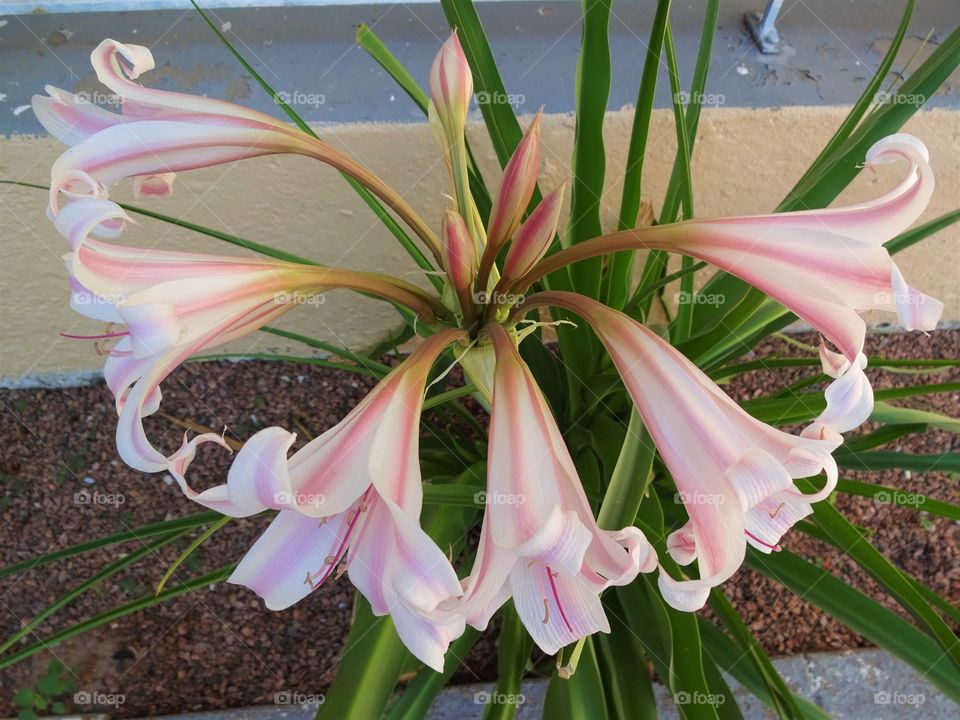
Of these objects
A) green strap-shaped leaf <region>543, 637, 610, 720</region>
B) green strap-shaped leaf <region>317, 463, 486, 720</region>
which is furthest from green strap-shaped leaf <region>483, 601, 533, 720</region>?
green strap-shaped leaf <region>317, 463, 486, 720</region>

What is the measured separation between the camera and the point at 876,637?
→ 0.76 meters

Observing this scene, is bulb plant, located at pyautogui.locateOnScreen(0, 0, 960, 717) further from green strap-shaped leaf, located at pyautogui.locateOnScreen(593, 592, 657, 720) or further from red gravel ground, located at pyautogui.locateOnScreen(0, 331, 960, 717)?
red gravel ground, located at pyautogui.locateOnScreen(0, 331, 960, 717)

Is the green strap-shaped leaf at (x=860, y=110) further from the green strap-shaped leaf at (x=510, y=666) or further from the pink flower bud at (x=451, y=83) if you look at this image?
the green strap-shaped leaf at (x=510, y=666)

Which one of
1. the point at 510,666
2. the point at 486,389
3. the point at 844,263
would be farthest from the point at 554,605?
the point at 510,666

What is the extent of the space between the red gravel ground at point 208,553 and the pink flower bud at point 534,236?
30.6 inches

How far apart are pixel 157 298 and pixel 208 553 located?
36.0 inches

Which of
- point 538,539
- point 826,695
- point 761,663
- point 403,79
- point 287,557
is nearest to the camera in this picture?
point 538,539

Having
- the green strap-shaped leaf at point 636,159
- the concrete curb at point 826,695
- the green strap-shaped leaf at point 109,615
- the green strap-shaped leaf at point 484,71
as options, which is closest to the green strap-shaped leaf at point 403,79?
the green strap-shaped leaf at point 484,71

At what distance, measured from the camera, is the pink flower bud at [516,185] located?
60cm

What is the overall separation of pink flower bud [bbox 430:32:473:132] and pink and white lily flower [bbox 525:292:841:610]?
0.28 metres

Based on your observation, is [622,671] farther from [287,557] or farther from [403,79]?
[403,79]

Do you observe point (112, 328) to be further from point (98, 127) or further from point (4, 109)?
point (4, 109)

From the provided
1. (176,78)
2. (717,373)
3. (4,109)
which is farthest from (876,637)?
(4,109)

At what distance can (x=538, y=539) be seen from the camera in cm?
46
